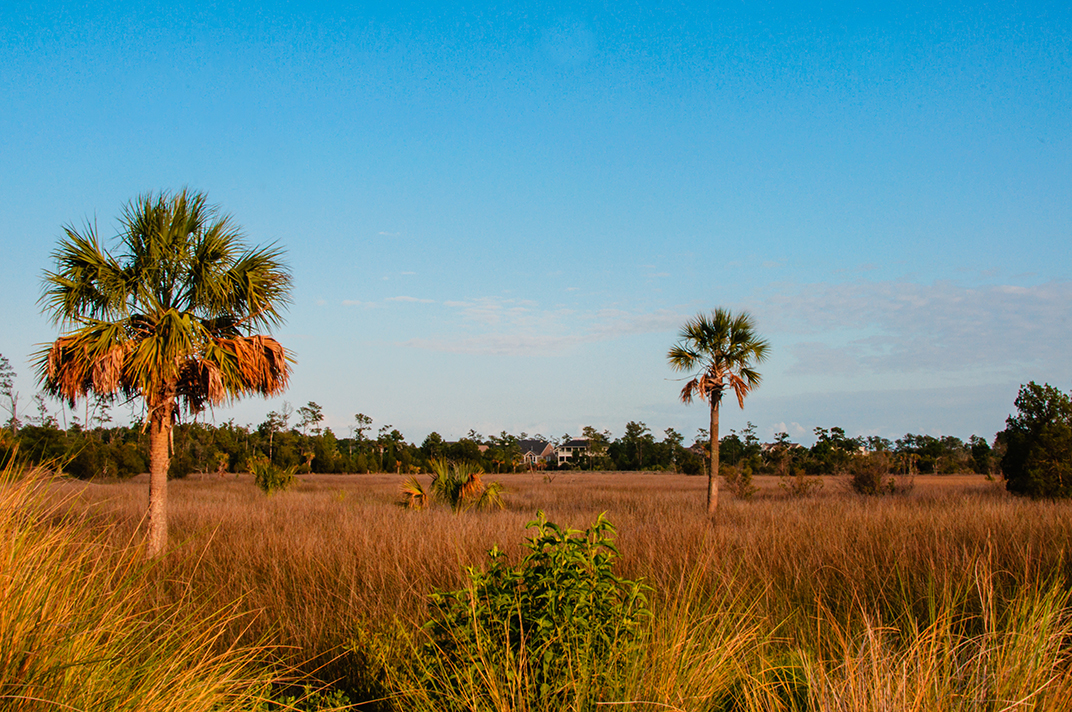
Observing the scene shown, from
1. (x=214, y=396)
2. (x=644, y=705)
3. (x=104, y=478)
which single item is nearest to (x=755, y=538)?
(x=644, y=705)

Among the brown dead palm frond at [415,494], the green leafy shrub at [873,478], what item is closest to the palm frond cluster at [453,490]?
the brown dead palm frond at [415,494]

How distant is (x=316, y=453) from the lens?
203 feet

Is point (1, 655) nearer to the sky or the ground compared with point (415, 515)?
nearer to the sky

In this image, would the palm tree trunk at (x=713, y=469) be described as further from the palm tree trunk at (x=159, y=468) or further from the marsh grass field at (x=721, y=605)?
the palm tree trunk at (x=159, y=468)

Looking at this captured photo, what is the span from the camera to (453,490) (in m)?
18.4

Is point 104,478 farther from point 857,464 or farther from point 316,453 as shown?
point 857,464

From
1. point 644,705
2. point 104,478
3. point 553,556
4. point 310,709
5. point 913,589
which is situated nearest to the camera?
point 644,705

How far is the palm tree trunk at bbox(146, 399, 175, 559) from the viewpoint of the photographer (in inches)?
384

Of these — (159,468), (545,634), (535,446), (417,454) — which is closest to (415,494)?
(159,468)

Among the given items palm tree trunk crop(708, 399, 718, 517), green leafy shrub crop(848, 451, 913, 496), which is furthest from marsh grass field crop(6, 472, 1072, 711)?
green leafy shrub crop(848, 451, 913, 496)

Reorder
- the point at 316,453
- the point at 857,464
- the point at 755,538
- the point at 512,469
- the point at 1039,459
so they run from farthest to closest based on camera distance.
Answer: the point at 512,469 < the point at 316,453 < the point at 857,464 < the point at 1039,459 < the point at 755,538

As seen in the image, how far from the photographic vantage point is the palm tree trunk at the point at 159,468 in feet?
32.0

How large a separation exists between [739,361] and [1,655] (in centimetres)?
1675

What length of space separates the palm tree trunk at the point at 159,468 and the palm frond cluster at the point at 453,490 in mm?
8115
